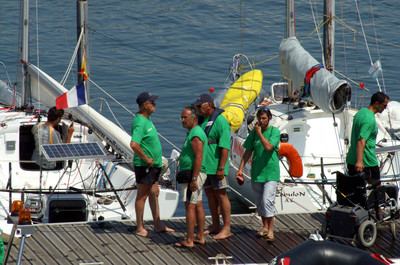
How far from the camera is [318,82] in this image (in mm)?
12578

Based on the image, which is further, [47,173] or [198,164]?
[47,173]

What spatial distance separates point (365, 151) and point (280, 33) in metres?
17.4

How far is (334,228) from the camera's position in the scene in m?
8.47

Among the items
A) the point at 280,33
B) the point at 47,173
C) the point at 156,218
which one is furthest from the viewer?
the point at 280,33

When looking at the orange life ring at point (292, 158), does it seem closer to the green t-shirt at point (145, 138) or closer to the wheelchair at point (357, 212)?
the wheelchair at point (357, 212)

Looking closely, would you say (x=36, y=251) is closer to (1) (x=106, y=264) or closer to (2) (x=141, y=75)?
(1) (x=106, y=264)

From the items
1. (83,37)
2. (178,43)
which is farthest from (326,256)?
(178,43)

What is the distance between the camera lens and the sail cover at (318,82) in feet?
39.8

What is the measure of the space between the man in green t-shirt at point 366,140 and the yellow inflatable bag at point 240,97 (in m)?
4.76

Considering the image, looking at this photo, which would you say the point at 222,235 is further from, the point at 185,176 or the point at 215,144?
the point at 215,144

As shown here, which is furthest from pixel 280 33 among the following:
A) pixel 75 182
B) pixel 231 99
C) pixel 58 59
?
pixel 75 182

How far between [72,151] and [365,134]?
363 centimetres

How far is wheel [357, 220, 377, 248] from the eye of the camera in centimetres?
830

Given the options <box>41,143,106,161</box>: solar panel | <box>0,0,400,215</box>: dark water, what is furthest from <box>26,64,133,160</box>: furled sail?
<box>0,0,400,215</box>: dark water
